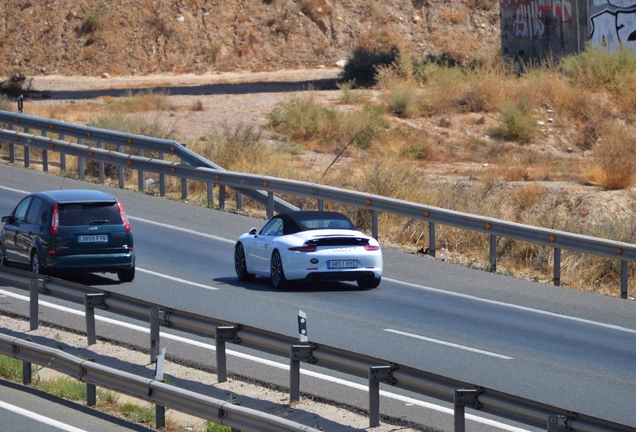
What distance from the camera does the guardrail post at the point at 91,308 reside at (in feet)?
39.0

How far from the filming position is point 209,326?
34.5 feet

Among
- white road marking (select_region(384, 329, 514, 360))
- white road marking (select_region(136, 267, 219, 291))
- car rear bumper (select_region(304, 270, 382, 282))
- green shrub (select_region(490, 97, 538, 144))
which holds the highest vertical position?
green shrub (select_region(490, 97, 538, 144))

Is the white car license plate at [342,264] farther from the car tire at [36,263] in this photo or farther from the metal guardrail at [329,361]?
the metal guardrail at [329,361]

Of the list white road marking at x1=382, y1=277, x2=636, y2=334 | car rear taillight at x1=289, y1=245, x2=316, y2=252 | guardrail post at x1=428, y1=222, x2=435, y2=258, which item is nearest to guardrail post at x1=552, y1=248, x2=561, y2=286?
white road marking at x1=382, y1=277, x2=636, y2=334

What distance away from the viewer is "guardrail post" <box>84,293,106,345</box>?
11898 mm

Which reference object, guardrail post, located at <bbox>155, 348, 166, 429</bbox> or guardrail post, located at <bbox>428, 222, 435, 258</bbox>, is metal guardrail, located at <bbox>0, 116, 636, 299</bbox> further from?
guardrail post, located at <bbox>155, 348, 166, 429</bbox>

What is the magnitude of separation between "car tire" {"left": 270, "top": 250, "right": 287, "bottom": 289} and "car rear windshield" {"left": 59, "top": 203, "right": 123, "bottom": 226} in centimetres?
243

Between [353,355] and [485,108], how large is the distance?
2959 centimetres

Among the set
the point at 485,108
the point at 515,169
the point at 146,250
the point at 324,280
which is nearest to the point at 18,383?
the point at 324,280

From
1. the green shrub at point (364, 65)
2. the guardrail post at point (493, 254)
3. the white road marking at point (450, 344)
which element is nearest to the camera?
the white road marking at point (450, 344)

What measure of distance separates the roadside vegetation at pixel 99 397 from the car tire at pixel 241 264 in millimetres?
5682

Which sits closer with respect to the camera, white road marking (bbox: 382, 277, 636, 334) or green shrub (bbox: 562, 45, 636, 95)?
white road marking (bbox: 382, 277, 636, 334)

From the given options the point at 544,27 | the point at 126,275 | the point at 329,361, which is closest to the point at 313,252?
the point at 126,275

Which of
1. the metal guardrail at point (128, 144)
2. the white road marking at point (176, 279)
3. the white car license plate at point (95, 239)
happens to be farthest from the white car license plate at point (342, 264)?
the metal guardrail at point (128, 144)
